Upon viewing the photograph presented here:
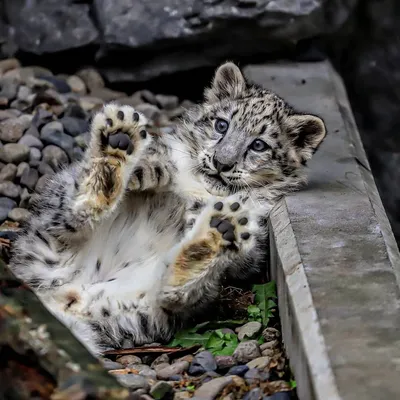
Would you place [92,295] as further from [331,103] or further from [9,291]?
[331,103]

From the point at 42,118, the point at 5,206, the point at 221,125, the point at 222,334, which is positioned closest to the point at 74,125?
the point at 42,118

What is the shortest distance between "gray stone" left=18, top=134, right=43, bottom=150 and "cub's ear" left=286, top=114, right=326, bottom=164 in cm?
186

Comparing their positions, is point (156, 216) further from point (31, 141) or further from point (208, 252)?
point (31, 141)

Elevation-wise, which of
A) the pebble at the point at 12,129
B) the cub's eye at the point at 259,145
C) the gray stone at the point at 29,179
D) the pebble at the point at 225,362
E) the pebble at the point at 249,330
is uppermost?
the pebble at the point at 12,129

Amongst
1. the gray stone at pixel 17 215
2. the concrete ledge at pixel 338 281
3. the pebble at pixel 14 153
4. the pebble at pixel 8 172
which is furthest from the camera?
the pebble at pixel 14 153

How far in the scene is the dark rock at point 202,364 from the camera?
12.5 ft

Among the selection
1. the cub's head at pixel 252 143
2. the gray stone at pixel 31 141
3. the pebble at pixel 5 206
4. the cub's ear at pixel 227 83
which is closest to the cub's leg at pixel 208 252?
the cub's head at pixel 252 143

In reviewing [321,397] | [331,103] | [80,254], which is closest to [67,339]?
[321,397]

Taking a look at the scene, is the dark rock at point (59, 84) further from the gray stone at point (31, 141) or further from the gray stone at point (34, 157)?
the gray stone at point (34, 157)

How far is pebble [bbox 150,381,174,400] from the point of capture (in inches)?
138

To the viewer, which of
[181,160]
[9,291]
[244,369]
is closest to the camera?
[9,291]

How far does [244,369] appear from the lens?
3729mm

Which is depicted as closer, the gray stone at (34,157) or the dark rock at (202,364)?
the dark rock at (202,364)

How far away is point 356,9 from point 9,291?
15.7ft
